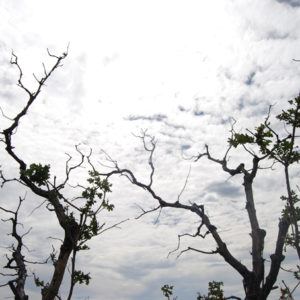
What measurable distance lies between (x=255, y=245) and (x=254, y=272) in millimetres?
925

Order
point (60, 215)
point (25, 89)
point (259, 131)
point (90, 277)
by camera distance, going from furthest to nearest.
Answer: point (25, 89)
point (60, 215)
point (90, 277)
point (259, 131)

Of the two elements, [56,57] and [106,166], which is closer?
Result: [56,57]

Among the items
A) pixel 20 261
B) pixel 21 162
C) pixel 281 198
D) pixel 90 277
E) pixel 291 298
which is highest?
pixel 21 162

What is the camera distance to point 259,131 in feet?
19.4

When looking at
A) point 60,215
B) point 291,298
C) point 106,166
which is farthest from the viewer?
point 106,166

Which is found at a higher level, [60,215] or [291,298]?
[60,215]

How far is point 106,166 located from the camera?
41.7 feet

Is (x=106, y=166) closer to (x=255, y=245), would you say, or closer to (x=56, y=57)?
(x=56, y=57)

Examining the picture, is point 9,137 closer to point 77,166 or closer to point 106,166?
point 77,166

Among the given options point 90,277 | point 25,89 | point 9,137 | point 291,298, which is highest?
point 25,89

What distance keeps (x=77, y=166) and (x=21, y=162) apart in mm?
1965

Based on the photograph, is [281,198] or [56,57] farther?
[281,198]

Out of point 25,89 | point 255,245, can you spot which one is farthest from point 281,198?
point 25,89

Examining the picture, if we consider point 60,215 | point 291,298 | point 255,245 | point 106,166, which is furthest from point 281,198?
point 291,298
